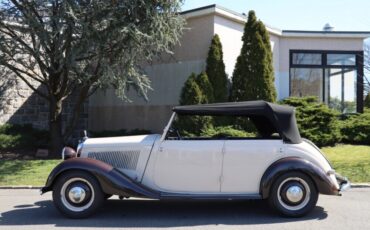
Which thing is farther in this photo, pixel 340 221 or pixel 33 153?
pixel 33 153

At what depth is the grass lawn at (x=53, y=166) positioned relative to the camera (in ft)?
35.7

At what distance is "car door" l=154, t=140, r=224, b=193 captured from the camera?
23.3 ft

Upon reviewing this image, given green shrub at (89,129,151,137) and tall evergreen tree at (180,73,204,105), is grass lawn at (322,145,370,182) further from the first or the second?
green shrub at (89,129,151,137)

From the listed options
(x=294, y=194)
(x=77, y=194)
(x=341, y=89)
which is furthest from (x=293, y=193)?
(x=341, y=89)

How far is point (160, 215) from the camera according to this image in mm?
7250

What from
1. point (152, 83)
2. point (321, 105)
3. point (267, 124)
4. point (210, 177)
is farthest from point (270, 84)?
point (210, 177)

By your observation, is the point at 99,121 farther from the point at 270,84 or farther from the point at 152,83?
the point at 270,84

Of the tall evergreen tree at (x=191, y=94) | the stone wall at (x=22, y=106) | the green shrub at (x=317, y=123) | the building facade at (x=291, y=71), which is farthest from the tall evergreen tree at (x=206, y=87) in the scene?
the stone wall at (x=22, y=106)

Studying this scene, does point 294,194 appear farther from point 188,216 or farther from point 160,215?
point 160,215

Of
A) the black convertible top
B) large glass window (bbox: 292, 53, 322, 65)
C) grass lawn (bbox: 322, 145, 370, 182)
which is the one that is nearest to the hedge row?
grass lawn (bbox: 322, 145, 370, 182)

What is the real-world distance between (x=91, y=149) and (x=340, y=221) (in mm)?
3894

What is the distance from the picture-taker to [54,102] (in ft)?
49.1

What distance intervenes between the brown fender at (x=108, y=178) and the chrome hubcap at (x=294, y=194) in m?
1.95

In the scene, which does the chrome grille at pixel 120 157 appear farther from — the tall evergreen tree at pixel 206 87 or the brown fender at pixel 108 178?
the tall evergreen tree at pixel 206 87
